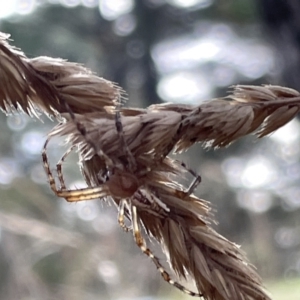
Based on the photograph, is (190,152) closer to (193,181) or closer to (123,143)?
(193,181)

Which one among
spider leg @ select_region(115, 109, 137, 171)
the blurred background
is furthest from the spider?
the blurred background

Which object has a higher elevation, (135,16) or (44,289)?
(135,16)

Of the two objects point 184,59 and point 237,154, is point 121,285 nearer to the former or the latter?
point 237,154

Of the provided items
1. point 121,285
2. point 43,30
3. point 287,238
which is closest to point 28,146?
point 43,30

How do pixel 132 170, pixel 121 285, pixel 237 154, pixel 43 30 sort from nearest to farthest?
pixel 132 170
pixel 121 285
pixel 43 30
pixel 237 154

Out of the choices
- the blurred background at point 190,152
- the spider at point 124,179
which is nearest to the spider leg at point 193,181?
the spider at point 124,179

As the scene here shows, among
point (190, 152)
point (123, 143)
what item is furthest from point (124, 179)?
point (190, 152)

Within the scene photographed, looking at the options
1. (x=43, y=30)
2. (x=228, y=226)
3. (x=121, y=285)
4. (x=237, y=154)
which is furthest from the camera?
(x=237, y=154)

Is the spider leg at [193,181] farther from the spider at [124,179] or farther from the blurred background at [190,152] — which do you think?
the blurred background at [190,152]
